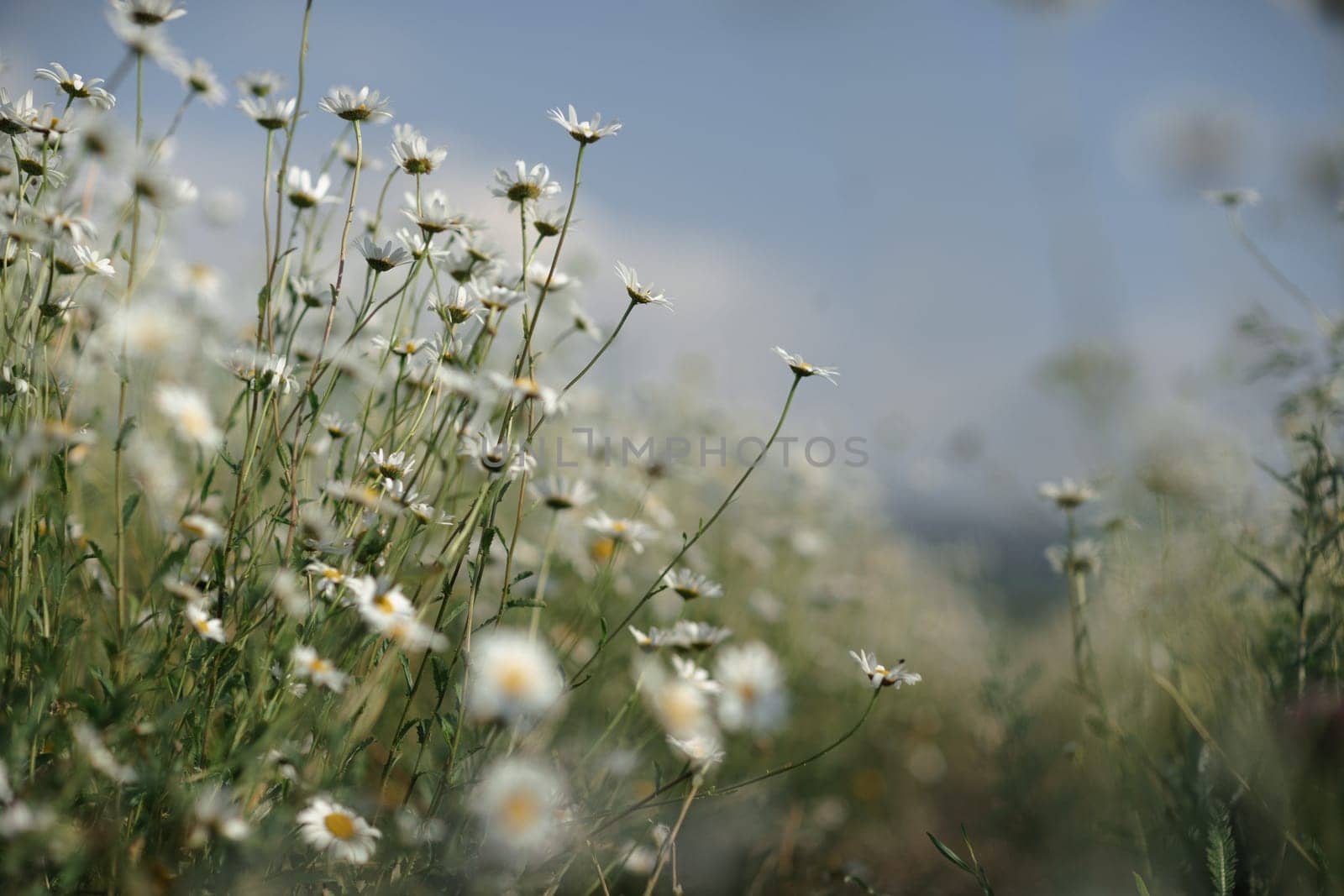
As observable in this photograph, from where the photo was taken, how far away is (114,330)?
1413 millimetres

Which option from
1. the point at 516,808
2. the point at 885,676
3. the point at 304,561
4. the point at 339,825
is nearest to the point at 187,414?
the point at 304,561

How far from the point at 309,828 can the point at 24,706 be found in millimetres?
554

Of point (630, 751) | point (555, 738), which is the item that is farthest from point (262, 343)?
point (555, 738)

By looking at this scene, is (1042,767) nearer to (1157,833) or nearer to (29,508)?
(1157,833)

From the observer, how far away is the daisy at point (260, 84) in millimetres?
1431

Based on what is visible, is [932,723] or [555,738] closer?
[555,738]

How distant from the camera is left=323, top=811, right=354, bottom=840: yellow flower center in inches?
42.8

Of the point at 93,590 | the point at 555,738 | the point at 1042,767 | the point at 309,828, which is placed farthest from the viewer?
the point at 1042,767

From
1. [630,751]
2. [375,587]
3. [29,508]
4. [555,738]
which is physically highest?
[375,587]

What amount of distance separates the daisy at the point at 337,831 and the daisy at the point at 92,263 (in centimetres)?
97

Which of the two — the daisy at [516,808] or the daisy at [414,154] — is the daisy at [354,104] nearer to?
the daisy at [414,154]

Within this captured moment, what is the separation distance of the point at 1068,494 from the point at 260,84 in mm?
1996

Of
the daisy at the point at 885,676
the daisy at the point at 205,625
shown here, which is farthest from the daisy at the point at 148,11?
the daisy at the point at 885,676

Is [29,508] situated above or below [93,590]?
above
